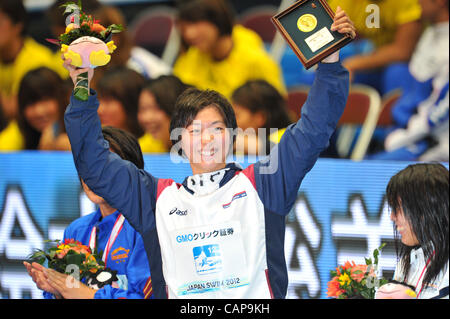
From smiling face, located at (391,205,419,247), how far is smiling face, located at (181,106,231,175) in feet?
2.82

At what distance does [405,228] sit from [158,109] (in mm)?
2293

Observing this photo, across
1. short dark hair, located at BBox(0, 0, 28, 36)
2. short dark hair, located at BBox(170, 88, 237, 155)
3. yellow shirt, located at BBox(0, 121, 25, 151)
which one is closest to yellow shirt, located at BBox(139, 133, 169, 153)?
yellow shirt, located at BBox(0, 121, 25, 151)

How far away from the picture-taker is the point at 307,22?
8.37 ft

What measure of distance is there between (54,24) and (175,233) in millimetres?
3968

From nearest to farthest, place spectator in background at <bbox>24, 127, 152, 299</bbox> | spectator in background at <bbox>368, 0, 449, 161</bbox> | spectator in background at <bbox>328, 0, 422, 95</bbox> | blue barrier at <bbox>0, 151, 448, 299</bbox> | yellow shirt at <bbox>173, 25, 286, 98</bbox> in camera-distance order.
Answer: spectator in background at <bbox>24, 127, 152, 299</bbox>, blue barrier at <bbox>0, 151, 448, 299</bbox>, spectator in background at <bbox>368, 0, 449, 161</bbox>, spectator in background at <bbox>328, 0, 422, 95</bbox>, yellow shirt at <bbox>173, 25, 286, 98</bbox>

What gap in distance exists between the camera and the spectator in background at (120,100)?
502cm

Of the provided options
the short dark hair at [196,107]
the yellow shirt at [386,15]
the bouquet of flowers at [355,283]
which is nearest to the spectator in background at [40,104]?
the yellow shirt at [386,15]

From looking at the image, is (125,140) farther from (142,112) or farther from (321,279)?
(142,112)

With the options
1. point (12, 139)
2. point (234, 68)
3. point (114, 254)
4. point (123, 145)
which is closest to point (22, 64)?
point (12, 139)

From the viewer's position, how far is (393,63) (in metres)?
5.52

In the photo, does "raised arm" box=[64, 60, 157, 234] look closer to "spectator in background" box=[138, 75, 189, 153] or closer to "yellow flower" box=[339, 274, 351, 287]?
"yellow flower" box=[339, 274, 351, 287]

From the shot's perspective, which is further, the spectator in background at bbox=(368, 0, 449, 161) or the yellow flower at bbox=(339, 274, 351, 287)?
the spectator in background at bbox=(368, 0, 449, 161)

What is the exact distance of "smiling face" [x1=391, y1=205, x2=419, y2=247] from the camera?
2.89 m

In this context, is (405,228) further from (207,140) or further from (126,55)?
(126,55)
